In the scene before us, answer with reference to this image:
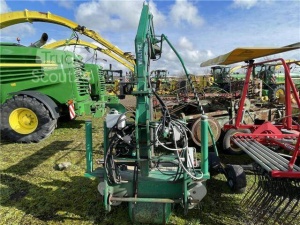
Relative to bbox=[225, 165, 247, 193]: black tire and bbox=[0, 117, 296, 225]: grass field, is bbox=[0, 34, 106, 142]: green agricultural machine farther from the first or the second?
bbox=[225, 165, 247, 193]: black tire

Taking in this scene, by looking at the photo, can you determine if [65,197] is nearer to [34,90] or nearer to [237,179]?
[237,179]

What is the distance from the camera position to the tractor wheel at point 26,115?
526cm

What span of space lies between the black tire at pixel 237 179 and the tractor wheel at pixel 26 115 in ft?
12.6

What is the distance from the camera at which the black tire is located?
9.86 feet

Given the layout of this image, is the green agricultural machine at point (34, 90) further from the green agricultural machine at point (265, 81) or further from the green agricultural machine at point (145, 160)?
the green agricultural machine at point (265, 81)

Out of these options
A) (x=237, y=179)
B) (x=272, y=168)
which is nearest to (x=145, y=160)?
(x=272, y=168)

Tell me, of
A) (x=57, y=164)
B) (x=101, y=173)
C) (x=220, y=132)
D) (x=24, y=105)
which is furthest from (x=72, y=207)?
(x=24, y=105)

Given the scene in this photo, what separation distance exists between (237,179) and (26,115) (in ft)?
14.6

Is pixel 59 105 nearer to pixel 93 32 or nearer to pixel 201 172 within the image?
pixel 201 172

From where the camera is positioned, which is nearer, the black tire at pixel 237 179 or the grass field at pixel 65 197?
the grass field at pixel 65 197

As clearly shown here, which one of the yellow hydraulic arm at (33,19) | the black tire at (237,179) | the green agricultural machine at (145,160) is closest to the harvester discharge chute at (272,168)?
the black tire at (237,179)

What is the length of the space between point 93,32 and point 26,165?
7429 millimetres

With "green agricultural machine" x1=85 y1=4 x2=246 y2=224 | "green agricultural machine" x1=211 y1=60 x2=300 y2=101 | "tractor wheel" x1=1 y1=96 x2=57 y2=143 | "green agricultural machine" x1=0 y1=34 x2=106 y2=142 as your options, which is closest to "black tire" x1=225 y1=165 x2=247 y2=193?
"green agricultural machine" x1=85 y1=4 x2=246 y2=224

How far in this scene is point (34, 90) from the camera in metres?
5.61
